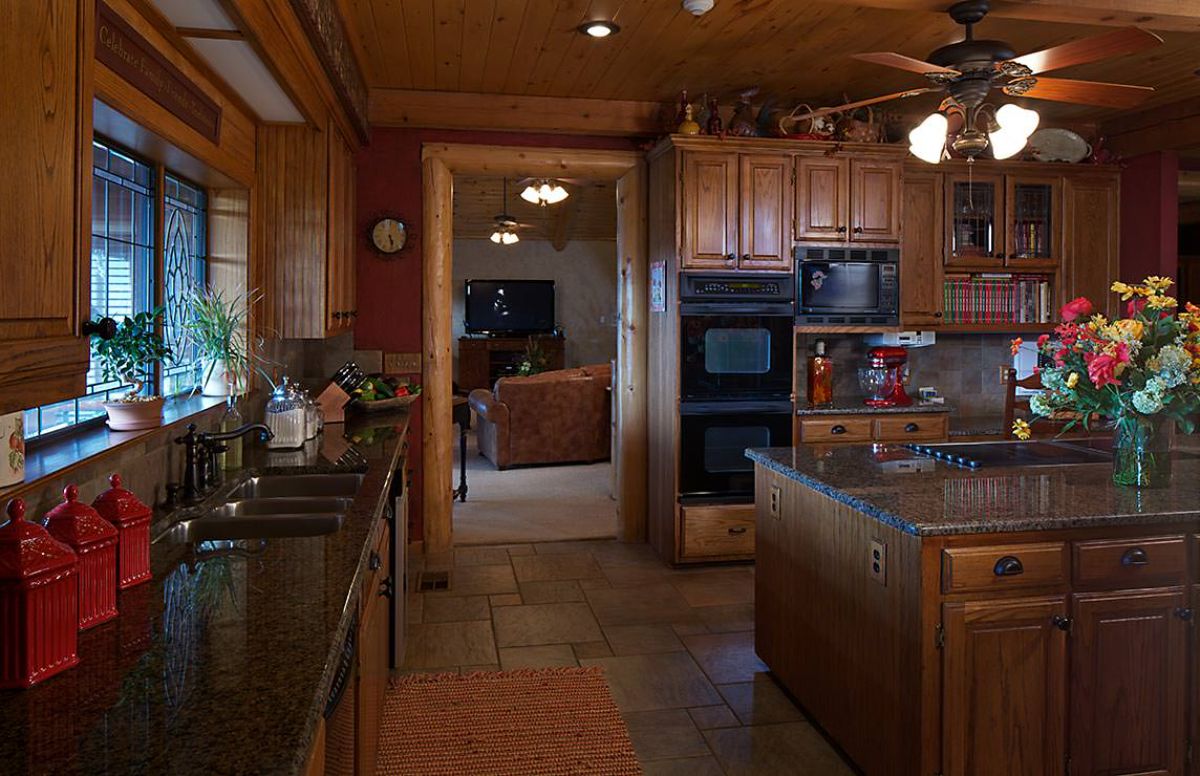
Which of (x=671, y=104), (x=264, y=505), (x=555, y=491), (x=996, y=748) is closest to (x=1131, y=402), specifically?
(x=996, y=748)

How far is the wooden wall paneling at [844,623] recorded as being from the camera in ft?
7.94

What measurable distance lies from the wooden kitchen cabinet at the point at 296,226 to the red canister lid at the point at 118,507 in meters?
2.33

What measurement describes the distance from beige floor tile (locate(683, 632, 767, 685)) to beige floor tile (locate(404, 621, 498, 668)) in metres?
0.86

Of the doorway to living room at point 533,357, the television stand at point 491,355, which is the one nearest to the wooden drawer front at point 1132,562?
the doorway to living room at point 533,357

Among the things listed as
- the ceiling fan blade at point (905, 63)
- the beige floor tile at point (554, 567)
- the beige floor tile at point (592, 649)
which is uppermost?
the ceiling fan blade at point (905, 63)

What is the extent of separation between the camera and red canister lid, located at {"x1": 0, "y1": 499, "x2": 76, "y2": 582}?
1199mm

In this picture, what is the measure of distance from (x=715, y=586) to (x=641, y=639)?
88 centimetres

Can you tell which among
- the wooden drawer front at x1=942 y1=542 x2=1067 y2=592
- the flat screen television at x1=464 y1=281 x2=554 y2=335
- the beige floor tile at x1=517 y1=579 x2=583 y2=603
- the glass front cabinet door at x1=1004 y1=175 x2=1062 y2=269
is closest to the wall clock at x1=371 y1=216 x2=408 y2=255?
the beige floor tile at x1=517 y1=579 x2=583 y2=603

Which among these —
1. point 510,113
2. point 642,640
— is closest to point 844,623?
point 642,640

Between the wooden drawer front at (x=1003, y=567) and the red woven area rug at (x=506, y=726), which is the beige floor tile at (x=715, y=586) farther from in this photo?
the wooden drawer front at (x=1003, y=567)

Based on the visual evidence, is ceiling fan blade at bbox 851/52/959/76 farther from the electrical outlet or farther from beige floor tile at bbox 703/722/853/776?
beige floor tile at bbox 703/722/853/776

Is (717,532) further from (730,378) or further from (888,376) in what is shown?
(888,376)

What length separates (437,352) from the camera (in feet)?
17.5

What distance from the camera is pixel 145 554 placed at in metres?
1.72
